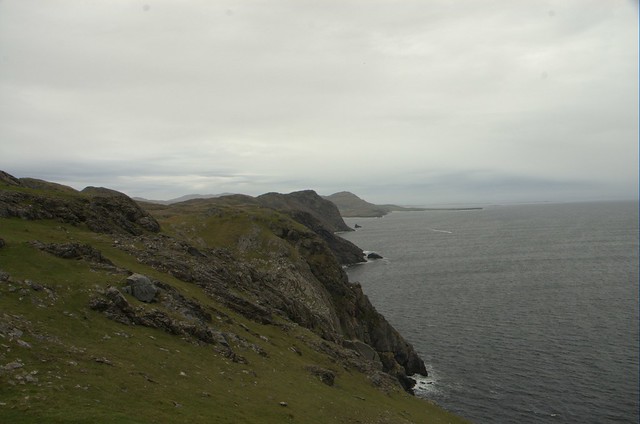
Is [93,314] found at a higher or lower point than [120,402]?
higher

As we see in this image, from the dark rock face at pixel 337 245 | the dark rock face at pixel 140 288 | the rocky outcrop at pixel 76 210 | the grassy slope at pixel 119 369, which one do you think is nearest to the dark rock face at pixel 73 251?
the grassy slope at pixel 119 369

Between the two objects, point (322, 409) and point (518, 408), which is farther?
point (518, 408)

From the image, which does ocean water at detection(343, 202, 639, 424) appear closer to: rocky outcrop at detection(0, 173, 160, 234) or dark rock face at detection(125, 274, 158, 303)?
dark rock face at detection(125, 274, 158, 303)

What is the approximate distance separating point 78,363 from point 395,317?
88.3 metres

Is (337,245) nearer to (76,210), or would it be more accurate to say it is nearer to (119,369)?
(76,210)

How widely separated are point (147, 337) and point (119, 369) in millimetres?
6212

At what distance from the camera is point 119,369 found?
25203mm

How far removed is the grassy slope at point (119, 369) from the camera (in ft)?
68.0

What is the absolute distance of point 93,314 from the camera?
30.6 metres

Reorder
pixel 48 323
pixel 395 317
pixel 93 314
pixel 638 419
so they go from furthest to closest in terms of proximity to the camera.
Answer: pixel 395 317, pixel 638 419, pixel 93 314, pixel 48 323

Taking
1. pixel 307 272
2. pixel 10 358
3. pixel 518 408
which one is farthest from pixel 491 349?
pixel 10 358

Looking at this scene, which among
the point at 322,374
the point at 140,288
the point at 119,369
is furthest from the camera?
the point at 322,374

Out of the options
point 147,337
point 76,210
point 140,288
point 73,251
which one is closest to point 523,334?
point 140,288

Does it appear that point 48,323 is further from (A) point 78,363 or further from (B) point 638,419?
(B) point 638,419
